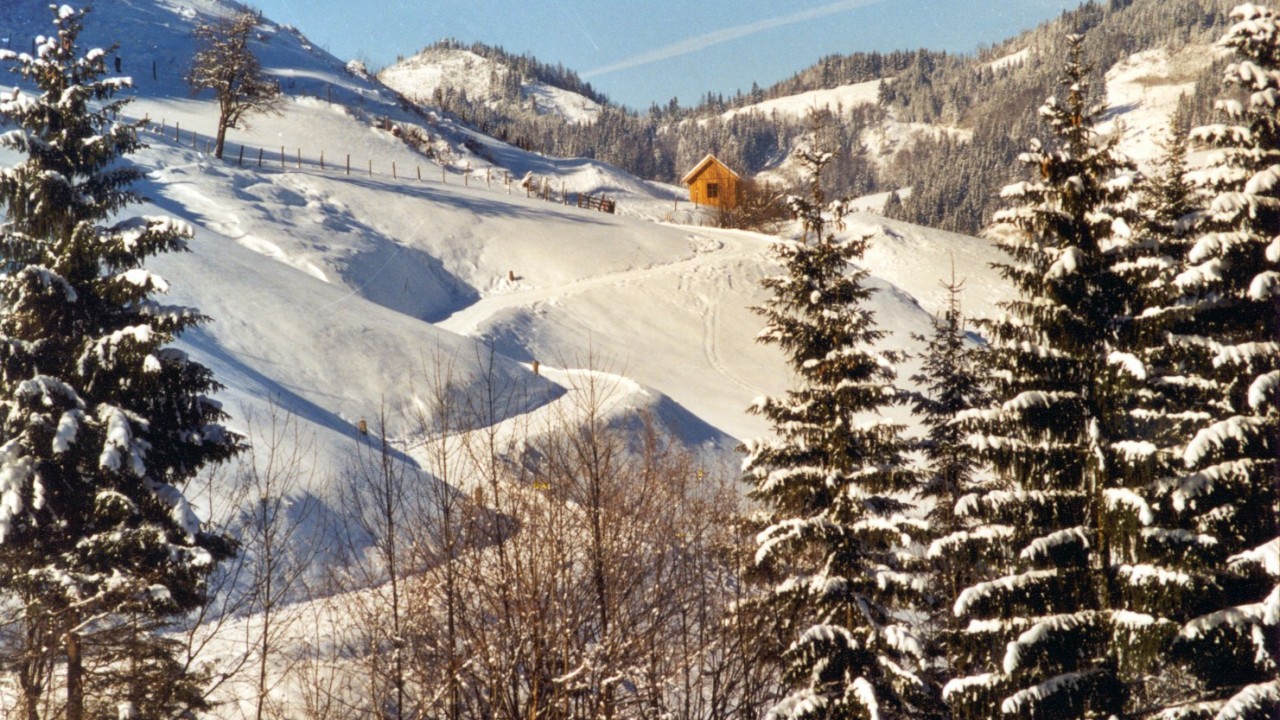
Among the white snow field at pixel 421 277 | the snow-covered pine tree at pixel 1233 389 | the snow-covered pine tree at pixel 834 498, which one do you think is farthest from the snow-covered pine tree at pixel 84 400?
the snow-covered pine tree at pixel 1233 389

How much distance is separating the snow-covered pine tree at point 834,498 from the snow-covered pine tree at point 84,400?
26.8ft

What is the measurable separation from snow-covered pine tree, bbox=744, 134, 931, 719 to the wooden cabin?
68968 millimetres

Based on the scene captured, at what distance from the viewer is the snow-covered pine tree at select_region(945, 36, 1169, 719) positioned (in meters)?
11.2

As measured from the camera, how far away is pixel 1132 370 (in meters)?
10.6

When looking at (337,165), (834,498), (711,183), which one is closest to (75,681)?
(834,498)

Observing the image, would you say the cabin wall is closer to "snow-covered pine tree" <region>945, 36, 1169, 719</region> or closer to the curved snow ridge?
the curved snow ridge

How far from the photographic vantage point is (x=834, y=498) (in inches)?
531

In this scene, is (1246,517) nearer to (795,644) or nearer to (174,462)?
(795,644)

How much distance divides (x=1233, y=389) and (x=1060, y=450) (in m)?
2.14

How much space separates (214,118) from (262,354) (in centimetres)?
4632

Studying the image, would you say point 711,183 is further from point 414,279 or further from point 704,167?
point 414,279

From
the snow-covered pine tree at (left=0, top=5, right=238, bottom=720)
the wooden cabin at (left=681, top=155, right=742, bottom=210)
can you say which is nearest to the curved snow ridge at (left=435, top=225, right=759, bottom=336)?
the snow-covered pine tree at (left=0, top=5, right=238, bottom=720)

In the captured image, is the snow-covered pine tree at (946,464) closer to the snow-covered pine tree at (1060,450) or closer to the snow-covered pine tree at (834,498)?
the snow-covered pine tree at (834,498)

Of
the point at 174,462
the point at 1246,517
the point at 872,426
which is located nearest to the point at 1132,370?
the point at 1246,517
